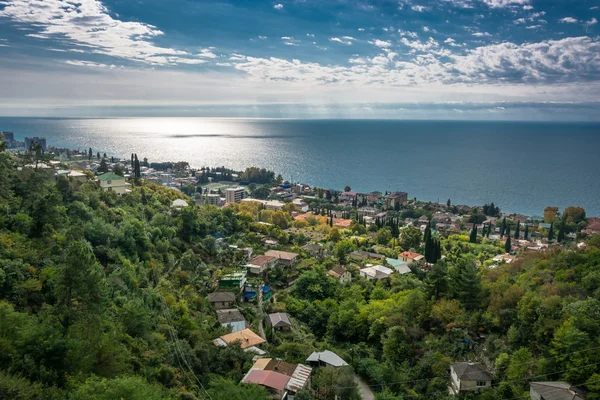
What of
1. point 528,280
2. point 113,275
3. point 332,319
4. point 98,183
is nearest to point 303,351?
point 332,319

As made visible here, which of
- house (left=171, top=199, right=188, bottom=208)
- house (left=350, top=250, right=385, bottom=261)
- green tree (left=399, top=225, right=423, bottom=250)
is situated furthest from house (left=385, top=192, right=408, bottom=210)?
house (left=171, top=199, right=188, bottom=208)

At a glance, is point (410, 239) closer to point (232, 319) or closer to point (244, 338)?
point (232, 319)

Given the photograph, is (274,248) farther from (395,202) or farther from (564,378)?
(395,202)

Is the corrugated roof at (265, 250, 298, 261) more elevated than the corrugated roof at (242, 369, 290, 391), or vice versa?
the corrugated roof at (242, 369, 290, 391)

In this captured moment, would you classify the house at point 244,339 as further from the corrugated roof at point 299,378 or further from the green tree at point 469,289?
the green tree at point 469,289

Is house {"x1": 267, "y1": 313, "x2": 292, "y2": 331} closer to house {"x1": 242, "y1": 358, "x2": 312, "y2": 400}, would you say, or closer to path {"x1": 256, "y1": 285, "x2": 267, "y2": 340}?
path {"x1": 256, "y1": 285, "x2": 267, "y2": 340}

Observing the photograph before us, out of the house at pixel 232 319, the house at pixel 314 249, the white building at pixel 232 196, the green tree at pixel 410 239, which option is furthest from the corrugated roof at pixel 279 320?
the white building at pixel 232 196
